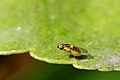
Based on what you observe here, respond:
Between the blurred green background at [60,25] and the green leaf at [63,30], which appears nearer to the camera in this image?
the green leaf at [63,30]

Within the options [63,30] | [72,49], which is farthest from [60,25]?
[72,49]

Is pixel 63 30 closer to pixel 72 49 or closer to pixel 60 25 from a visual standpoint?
pixel 60 25

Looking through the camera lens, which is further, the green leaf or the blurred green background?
the blurred green background

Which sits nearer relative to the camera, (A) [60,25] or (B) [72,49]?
(B) [72,49]

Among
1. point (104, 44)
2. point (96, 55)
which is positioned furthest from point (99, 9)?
point (96, 55)

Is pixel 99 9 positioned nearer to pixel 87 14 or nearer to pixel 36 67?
pixel 87 14
